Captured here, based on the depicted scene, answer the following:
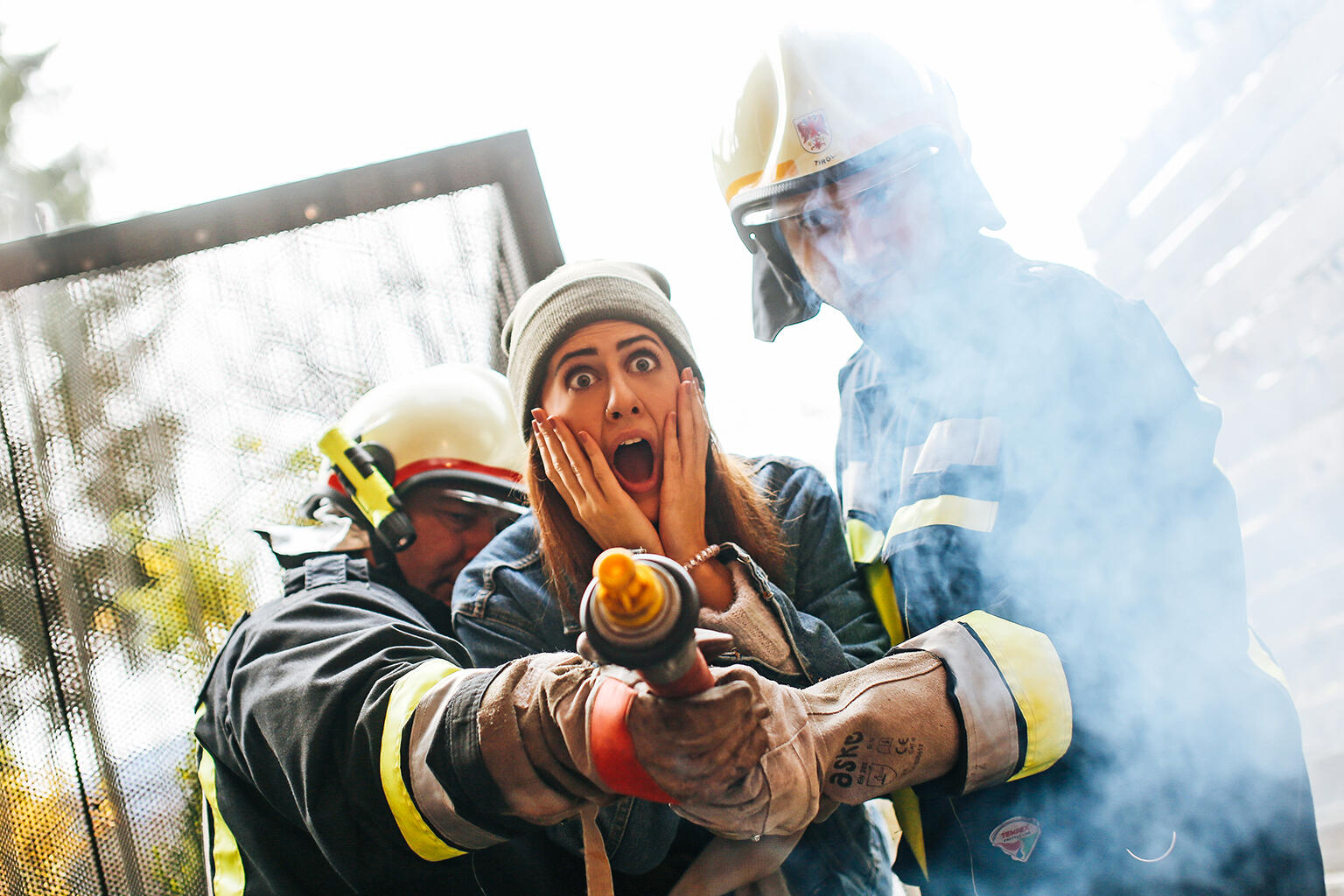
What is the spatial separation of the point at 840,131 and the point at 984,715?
1.34m

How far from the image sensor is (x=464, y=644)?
197 cm

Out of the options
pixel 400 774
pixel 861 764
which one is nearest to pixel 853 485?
pixel 861 764

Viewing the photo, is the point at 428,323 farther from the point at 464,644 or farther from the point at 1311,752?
the point at 1311,752

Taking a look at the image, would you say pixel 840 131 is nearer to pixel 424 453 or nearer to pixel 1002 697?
pixel 1002 697

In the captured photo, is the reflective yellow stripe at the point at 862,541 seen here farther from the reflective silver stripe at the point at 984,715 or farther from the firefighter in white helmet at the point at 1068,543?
the reflective silver stripe at the point at 984,715

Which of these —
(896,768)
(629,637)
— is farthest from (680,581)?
(896,768)

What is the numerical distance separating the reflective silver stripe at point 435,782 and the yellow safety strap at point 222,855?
1.03m

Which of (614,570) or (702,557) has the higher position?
(614,570)

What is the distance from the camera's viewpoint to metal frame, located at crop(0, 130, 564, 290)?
335 cm

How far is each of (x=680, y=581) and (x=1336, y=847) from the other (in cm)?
550

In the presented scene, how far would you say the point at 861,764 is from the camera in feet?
4.34

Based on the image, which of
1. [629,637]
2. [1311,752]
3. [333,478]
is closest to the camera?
[629,637]

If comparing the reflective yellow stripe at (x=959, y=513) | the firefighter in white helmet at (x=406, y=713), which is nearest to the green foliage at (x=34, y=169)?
the firefighter in white helmet at (x=406, y=713)

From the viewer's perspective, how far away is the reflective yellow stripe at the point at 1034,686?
1.43m
